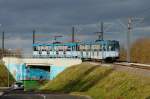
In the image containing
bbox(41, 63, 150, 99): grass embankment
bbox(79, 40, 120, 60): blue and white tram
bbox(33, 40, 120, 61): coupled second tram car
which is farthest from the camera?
bbox(33, 40, 120, 61): coupled second tram car

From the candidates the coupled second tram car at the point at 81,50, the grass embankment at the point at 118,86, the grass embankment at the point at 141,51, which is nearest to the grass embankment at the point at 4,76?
the coupled second tram car at the point at 81,50

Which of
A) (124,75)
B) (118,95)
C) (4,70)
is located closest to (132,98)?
(118,95)

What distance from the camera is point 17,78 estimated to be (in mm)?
109812

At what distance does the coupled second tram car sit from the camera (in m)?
81.3

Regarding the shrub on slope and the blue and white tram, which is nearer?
the blue and white tram

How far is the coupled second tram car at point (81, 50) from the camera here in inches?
3201

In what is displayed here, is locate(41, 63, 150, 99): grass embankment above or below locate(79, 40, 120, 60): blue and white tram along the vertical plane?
below

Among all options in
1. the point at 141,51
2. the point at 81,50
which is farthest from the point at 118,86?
the point at 141,51

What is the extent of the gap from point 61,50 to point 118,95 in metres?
54.8

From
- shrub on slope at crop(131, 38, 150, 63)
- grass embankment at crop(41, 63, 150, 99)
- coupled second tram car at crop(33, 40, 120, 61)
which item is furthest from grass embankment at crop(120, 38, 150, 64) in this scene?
grass embankment at crop(41, 63, 150, 99)

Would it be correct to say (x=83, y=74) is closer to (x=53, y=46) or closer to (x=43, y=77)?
(x=53, y=46)

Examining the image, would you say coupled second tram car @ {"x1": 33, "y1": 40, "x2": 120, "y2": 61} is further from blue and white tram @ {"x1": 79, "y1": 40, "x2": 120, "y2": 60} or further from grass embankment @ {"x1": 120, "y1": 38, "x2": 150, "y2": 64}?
grass embankment @ {"x1": 120, "y1": 38, "x2": 150, "y2": 64}

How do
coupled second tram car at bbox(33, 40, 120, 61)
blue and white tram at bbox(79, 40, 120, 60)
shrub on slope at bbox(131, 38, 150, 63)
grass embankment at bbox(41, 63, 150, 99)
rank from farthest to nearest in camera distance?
1. shrub on slope at bbox(131, 38, 150, 63)
2. coupled second tram car at bbox(33, 40, 120, 61)
3. blue and white tram at bbox(79, 40, 120, 60)
4. grass embankment at bbox(41, 63, 150, 99)

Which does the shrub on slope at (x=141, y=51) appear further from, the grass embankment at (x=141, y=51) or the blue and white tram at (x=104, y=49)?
the blue and white tram at (x=104, y=49)
